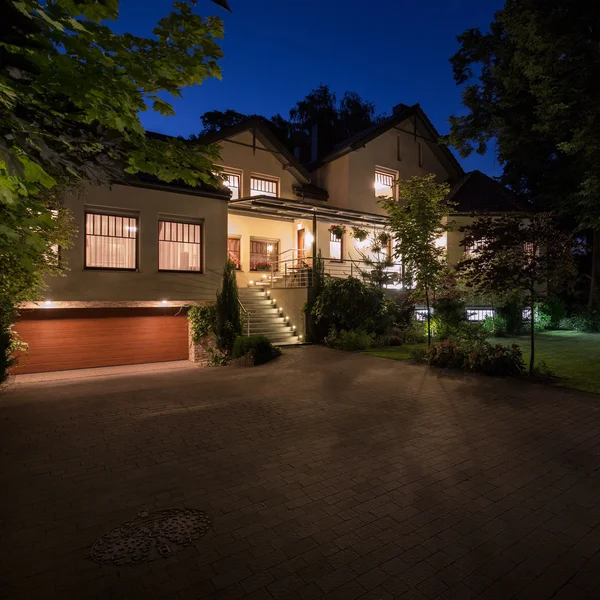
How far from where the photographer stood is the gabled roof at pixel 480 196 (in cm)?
2223

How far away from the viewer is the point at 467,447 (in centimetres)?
571

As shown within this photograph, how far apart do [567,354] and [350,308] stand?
7.33m

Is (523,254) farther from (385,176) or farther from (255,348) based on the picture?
(385,176)

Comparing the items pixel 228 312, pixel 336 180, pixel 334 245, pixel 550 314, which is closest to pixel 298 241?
pixel 334 245

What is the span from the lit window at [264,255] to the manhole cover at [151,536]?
15.4 m

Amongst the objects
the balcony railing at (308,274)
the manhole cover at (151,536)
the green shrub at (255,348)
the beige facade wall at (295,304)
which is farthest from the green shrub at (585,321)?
the manhole cover at (151,536)

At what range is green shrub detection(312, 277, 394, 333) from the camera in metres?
15.7

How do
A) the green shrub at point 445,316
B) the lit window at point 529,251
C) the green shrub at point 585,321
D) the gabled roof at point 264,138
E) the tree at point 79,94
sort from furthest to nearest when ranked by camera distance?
1. the green shrub at point 585,321
2. the gabled roof at point 264,138
3. the green shrub at point 445,316
4. the lit window at point 529,251
5. the tree at point 79,94

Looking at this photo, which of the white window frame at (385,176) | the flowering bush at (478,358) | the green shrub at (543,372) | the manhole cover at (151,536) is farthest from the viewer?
the white window frame at (385,176)

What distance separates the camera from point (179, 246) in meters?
14.4

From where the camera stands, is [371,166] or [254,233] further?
[371,166]

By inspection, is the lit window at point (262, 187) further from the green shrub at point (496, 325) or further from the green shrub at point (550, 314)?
the green shrub at point (550, 314)

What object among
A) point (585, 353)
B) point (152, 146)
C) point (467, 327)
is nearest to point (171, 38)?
point (152, 146)

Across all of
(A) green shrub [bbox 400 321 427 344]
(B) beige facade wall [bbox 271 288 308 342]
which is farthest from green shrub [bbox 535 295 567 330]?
(B) beige facade wall [bbox 271 288 308 342]
